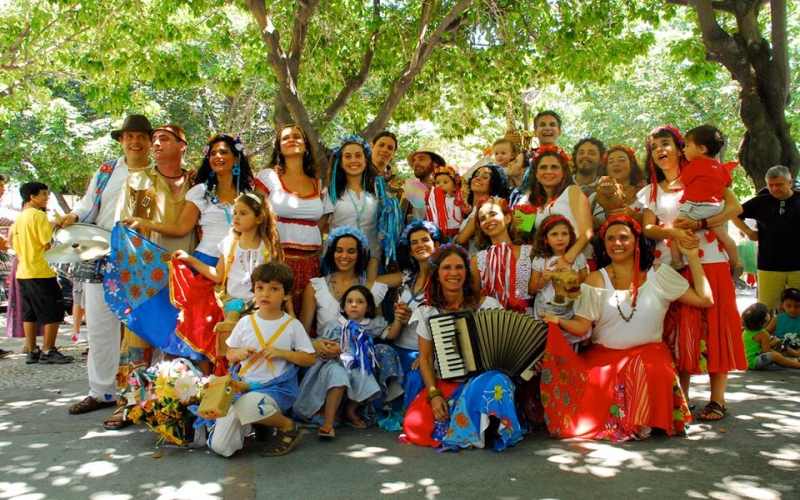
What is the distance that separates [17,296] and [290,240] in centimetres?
494

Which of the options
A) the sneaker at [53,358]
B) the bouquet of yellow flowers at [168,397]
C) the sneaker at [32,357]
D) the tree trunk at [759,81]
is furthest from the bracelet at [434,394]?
the tree trunk at [759,81]

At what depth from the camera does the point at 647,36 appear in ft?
38.7

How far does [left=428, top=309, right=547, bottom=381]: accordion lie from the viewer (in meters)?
4.84

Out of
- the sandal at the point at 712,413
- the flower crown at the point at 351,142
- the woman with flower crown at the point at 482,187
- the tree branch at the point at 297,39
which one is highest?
the tree branch at the point at 297,39

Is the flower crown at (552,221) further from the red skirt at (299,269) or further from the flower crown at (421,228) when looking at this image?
the red skirt at (299,269)

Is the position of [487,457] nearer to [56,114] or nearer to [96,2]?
[96,2]

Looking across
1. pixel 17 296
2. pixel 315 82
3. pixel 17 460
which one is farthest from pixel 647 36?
pixel 17 460

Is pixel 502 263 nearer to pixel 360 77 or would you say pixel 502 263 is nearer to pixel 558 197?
pixel 558 197

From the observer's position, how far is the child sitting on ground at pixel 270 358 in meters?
4.50

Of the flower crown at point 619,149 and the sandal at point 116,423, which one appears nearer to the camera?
the sandal at point 116,423

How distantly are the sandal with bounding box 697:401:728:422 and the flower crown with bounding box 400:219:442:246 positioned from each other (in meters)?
2.42

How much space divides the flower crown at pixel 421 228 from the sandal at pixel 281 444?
1.85 meters

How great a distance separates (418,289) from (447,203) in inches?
40.6

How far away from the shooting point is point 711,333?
521cm
